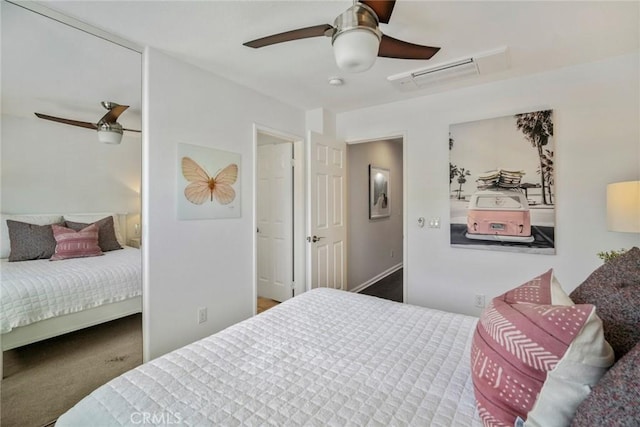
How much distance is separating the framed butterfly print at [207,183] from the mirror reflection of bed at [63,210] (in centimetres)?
33

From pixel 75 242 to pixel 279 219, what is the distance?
220 cm

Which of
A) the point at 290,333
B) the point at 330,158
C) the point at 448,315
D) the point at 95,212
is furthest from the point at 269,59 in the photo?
the point at 448,315

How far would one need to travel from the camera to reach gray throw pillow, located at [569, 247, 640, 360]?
2.52 feet

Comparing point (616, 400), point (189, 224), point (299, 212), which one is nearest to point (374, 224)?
point (299, 212)

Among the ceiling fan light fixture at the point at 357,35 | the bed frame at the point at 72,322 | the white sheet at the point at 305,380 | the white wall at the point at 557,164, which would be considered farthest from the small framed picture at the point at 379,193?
the bed frame at the point at 72,322

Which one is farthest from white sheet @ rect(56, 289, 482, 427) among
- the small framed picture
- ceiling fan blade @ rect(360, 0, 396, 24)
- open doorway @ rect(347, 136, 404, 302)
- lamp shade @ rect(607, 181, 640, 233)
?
the small framed picture

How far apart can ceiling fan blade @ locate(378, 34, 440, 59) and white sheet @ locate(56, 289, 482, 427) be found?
1.57 m

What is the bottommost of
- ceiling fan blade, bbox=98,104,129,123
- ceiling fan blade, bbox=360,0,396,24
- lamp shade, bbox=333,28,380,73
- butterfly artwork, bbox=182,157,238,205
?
butterfly artwork, bbox=182,157,238,205

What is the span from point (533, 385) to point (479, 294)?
2.39m

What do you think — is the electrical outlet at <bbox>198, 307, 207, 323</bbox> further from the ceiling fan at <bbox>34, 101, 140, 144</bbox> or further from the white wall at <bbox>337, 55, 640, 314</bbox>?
the white wall at <bbox>337, 55, 640, 314</bbox>

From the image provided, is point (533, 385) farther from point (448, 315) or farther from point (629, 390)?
point (448, 315)

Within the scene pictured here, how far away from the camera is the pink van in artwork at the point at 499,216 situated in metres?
2.62

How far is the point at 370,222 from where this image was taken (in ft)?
15.3

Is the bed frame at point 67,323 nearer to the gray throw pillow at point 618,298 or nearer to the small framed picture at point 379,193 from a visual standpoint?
the gray throw pillow at point 618,298
